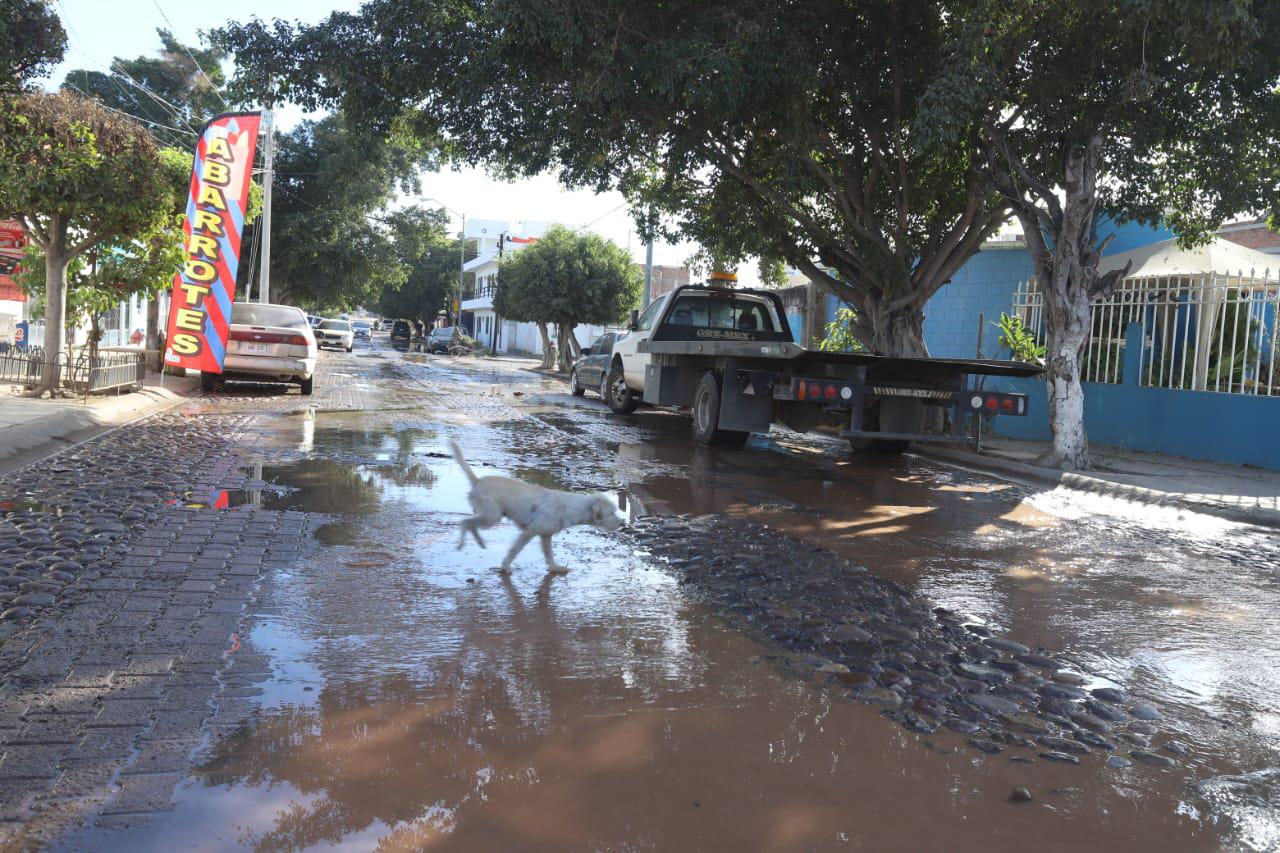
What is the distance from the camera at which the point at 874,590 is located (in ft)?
19.9

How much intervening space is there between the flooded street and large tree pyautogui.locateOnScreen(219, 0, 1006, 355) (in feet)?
21.5

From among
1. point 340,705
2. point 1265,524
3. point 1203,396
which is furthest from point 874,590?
point 1203,396

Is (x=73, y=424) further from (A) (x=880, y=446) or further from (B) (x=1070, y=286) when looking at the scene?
(B) (x=1070, y=286)

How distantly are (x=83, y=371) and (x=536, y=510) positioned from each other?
436 inches

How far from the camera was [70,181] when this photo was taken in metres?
13.0

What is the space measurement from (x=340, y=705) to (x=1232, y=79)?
12867mm

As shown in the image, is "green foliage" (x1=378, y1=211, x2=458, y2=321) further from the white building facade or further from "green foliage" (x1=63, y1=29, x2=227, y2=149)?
"green foliage" (x1=63, y1=29, x2=227, y2=149)

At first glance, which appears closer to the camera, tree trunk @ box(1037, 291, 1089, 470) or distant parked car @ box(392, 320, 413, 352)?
tree trunk @ box(1037, 291, 1089, 470)

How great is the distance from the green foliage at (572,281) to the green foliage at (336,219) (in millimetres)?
4753

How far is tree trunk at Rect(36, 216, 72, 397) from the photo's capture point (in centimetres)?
1398

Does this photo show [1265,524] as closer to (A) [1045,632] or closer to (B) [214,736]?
(A) [1045,632]

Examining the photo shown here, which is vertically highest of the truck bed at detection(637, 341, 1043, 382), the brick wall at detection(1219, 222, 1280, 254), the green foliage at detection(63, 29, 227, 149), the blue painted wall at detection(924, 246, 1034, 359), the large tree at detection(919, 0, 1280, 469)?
the green foliage at detection(63, 29, 227, 149)

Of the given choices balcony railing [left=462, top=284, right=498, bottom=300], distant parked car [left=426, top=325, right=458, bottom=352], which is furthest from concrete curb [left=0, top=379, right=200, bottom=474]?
balcony railing [left=462, top=284, right=498, bottom=300]

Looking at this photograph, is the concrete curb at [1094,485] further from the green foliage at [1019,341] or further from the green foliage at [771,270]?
the green foliage at [771,270]
